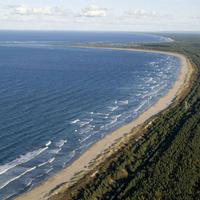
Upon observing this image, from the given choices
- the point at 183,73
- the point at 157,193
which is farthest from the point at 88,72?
the point at 157,193

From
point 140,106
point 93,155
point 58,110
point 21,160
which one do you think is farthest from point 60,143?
point 140,106

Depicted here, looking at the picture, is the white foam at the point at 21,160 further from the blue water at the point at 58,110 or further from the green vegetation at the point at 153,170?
the green vegetation at the point at 153,170

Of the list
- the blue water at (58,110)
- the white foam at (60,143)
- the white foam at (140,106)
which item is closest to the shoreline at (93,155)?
the blue water at (58,110)

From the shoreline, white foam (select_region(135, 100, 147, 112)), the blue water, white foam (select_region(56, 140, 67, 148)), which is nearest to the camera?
the shoreline

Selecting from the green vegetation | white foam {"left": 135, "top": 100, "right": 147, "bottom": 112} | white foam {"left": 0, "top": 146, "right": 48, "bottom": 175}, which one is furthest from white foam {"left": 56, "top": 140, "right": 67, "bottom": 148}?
white foam {"left": 135, "top": 100, "right": 147, "bottom": 112}

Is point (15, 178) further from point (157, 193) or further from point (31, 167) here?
point (157, 193)

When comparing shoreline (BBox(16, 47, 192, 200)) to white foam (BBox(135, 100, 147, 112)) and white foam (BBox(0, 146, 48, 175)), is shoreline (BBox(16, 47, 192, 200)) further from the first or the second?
white foam (BBox(0, 146, 48, 175))

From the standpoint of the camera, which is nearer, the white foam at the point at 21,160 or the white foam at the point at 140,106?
the white foam at the point at 21,160
